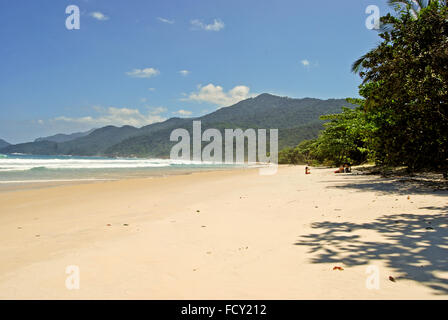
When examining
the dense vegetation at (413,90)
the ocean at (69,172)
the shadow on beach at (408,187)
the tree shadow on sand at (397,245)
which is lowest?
the ocean at (69,172)

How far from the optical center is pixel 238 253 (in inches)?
155

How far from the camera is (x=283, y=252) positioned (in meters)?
3.90

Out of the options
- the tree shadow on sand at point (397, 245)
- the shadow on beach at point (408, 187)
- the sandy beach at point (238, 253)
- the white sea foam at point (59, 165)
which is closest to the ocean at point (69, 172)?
the white sea foam at point (59, 165)

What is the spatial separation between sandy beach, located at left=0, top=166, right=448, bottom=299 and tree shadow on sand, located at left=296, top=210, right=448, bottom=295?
13 mm

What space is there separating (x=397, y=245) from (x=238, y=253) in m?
2.23

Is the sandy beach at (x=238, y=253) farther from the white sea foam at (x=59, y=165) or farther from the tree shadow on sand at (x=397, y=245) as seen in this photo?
the white sea foam at (x=59, y=165)

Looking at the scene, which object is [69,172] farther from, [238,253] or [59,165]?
[238,253]

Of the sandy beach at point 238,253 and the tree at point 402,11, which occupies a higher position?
the tree at point 402,11

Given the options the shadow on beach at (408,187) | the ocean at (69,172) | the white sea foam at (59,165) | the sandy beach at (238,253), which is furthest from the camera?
the white sea foam at (59,165)

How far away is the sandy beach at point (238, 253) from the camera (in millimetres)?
2830

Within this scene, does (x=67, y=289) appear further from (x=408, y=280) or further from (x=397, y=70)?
(x=397, y=70)

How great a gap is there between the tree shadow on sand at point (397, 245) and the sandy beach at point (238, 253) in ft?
0.04

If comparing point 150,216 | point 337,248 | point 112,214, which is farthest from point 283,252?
point 112,214
